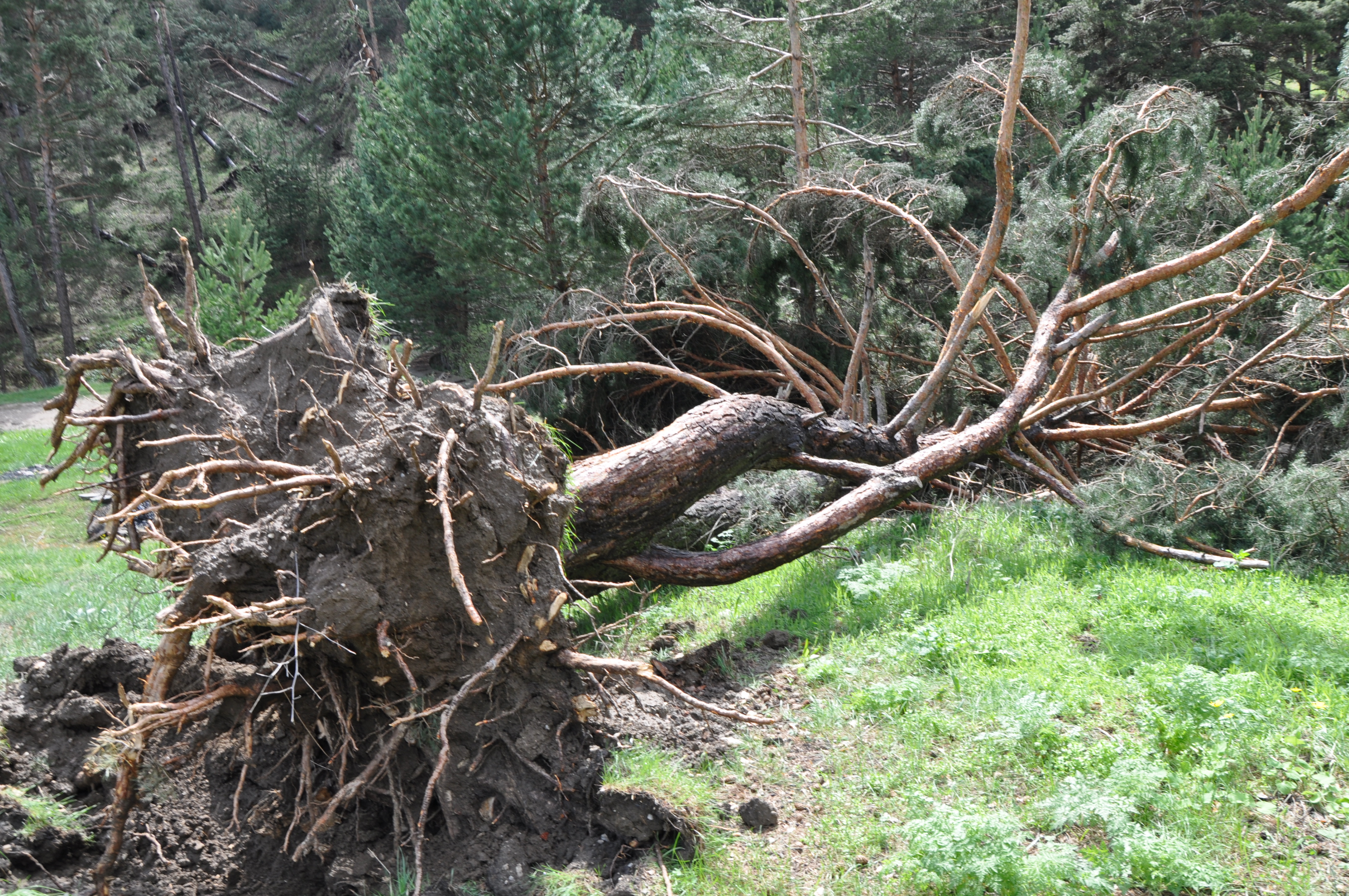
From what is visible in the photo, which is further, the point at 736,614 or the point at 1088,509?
the point at 1088,509

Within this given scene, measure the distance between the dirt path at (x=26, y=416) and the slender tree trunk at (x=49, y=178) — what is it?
150 centimetres

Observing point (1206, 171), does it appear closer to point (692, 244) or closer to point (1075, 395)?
point (1075, 395)

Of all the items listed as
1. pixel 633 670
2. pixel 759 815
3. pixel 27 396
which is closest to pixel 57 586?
pixel 633 670

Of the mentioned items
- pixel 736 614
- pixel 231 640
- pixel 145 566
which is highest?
pixel 145 566

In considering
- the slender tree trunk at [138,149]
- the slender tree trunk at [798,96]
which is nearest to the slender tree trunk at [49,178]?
the slender tree trunk at [138,149]

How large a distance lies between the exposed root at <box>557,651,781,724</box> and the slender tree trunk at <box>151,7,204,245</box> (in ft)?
85.1

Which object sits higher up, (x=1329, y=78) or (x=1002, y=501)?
(x=1329, y=78)

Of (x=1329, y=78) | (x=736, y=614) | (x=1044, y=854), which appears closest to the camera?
(x=1044, y=854)

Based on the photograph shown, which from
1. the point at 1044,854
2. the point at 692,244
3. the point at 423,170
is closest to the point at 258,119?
the point at 423,170

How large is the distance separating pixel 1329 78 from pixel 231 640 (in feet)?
56.0

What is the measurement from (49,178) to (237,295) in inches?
653

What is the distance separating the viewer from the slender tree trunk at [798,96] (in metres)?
8.87

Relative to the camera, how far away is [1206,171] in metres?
6.38

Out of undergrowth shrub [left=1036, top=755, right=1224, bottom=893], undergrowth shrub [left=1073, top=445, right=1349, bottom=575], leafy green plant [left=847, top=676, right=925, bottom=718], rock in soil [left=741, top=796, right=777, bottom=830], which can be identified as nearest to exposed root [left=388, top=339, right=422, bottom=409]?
rock in soil [left=741, top=796, right=777, bottom=830]
